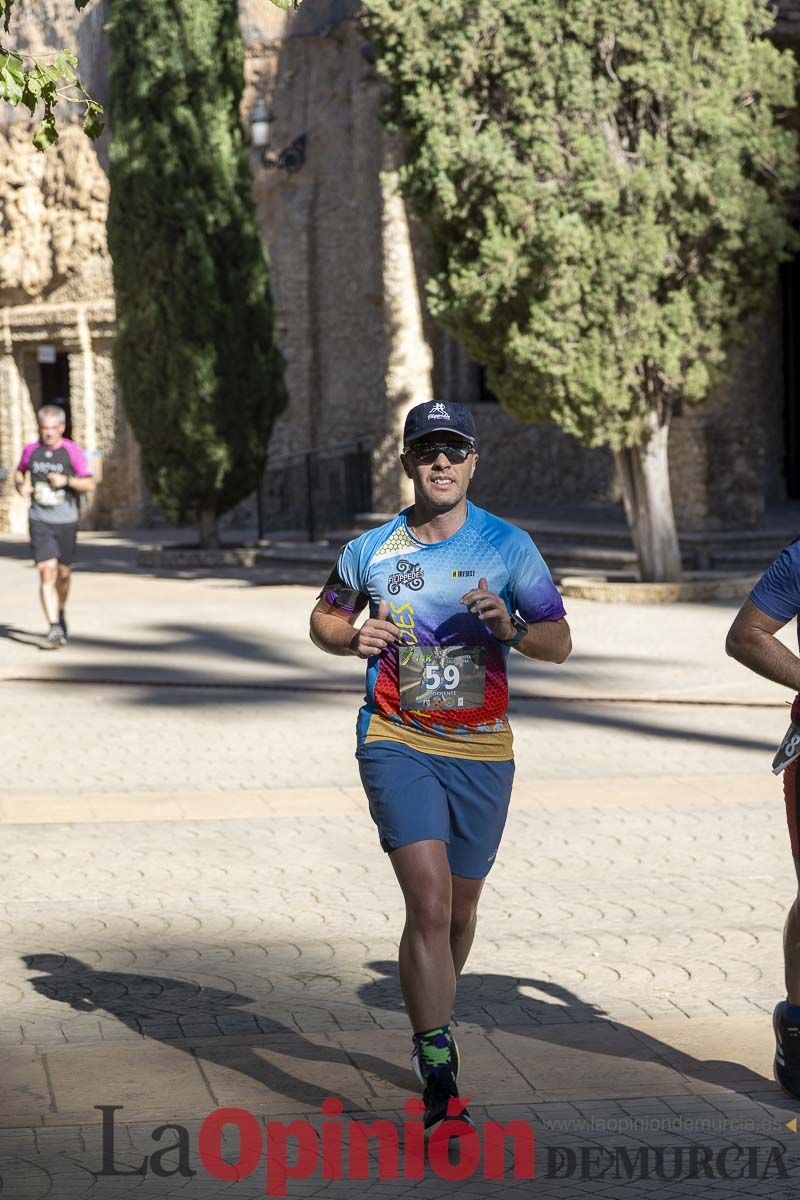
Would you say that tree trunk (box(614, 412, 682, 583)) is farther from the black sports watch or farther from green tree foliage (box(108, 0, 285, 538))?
the black sports watch

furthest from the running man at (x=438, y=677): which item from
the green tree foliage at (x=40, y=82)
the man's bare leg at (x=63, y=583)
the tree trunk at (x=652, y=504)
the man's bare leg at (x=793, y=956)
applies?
the tree trunk at (x=652, y=504)

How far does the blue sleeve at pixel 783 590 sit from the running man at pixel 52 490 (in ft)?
34.8

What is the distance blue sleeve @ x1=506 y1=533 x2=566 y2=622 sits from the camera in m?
4.98

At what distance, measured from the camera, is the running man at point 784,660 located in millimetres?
4828

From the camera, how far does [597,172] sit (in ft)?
55.6

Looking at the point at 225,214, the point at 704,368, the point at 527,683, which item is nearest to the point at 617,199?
the point at 704,368

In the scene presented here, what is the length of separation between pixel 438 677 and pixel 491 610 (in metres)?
0.27

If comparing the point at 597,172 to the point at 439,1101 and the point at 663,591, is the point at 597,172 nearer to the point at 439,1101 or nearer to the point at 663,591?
the point at 663,591

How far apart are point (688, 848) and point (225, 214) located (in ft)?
52.8

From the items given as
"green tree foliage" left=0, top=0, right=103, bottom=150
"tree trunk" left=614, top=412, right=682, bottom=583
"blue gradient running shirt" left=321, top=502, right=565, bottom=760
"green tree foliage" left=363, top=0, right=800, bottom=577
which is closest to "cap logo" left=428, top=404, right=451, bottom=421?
"blue gradient running shirt" left=321, top=502, right=565, bottom=760

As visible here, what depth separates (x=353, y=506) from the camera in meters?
26.5

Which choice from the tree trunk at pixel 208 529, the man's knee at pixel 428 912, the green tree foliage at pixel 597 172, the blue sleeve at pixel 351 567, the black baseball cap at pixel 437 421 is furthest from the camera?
the tree trunk at pixel 208 529

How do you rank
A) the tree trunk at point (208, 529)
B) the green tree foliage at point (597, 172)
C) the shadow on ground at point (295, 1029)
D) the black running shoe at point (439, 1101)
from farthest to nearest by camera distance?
the tree trunk at point (208, 529), the green tree foliage at point (597, 172), the shadow on ground at point (295, 1029), the black running shoe at point (439, 1101)

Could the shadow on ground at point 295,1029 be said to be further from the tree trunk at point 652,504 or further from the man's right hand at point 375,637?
the tree trunk at point 652,504
